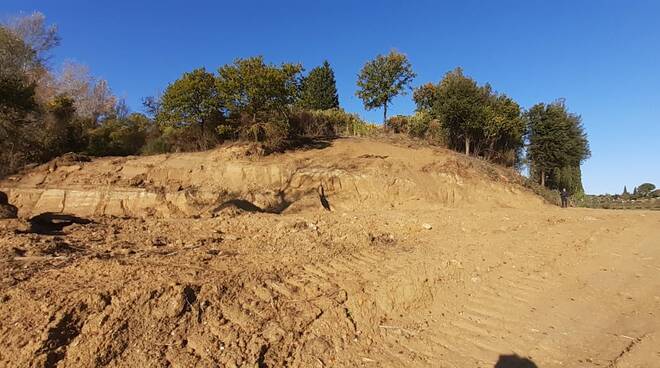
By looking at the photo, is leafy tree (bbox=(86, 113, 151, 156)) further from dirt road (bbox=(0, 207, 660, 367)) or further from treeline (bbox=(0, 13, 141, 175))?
dirt road (bbox=(0, 207, 660, 367))

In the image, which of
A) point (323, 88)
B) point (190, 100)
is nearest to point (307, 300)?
point (190, 100)

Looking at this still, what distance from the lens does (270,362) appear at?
3.72 metres

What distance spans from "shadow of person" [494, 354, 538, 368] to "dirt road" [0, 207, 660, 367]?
0.28 feet

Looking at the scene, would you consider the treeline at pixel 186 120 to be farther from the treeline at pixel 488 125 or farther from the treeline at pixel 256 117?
the treeline at pixel 488 125

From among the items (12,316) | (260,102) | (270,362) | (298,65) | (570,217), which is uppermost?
(298,65)

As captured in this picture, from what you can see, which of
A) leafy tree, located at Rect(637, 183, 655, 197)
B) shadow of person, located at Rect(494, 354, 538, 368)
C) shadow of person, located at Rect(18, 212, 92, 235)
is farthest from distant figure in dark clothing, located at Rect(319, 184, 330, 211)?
leafy tree, located at Rect(637, 183, 655, 197)

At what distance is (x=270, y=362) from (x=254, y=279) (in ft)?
4.32

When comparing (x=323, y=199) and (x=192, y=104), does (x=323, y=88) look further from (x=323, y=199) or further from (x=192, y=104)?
(x=323, y=199)

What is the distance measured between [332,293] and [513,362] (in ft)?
6.70

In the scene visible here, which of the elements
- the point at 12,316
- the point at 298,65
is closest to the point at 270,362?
the point at 12,316

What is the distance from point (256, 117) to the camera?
16.6m

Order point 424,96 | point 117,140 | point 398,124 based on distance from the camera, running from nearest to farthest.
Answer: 1. point 117,140
2. point 398,124
3. point 424,96

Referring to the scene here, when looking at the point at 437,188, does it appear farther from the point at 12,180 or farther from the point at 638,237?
the point at 12,180

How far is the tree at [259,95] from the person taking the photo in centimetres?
1598
